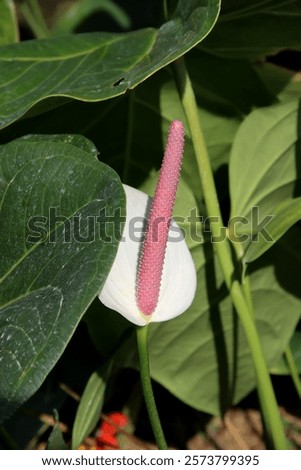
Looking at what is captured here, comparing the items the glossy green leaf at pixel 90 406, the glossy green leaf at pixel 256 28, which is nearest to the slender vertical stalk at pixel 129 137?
the glossy green leaf at pixel 256 28

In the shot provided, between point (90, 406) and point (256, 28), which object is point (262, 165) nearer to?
point (256, 28)

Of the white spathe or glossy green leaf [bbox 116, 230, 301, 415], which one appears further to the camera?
glossy green leaf [bbox 116, 230, 301, 415]

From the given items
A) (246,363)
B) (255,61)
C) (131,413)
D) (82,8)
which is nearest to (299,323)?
(246,363)

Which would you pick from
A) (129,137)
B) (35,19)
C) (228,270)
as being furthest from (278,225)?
(35,19)

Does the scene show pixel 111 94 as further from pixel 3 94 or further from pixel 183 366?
pixel 183 366

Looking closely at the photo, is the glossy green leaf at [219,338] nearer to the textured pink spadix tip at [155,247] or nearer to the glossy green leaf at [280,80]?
the glossy green leaf at [280,80]

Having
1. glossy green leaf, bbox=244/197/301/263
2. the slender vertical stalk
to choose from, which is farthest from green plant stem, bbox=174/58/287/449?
the slender vertical stalk

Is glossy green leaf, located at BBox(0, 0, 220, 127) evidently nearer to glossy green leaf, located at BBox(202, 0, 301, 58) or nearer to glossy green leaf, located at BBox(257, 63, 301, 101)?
glossy green leaf, located at BBox(202, 0, 301, 58)
